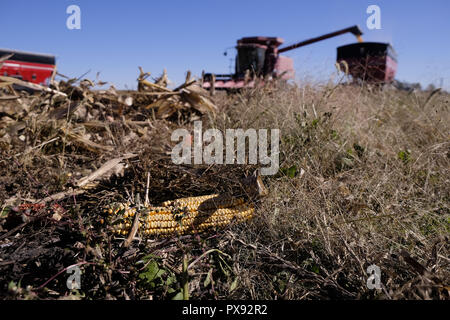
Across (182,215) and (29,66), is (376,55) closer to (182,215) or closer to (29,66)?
(29,66)

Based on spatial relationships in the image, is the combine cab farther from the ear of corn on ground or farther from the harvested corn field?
the ear of corn on ground

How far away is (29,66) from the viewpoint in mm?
10555

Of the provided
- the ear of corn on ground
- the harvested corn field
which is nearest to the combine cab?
the harvested corn field

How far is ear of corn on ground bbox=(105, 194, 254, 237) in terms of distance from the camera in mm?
1710

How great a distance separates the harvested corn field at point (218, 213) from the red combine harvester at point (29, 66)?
28.8ft

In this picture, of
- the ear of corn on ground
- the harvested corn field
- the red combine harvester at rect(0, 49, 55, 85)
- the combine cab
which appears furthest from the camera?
the combine cab

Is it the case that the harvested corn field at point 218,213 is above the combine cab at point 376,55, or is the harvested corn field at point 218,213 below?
below

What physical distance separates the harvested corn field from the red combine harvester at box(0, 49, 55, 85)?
879 centimetres

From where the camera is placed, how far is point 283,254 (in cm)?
164

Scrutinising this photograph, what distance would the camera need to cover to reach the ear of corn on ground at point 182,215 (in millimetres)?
1710

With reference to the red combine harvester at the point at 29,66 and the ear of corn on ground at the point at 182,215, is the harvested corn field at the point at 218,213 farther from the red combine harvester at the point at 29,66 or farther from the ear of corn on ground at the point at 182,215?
the red combine harvester at the point at 29,66

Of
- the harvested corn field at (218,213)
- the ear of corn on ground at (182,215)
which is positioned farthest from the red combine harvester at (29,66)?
the ear of corn on ground at (182,215)

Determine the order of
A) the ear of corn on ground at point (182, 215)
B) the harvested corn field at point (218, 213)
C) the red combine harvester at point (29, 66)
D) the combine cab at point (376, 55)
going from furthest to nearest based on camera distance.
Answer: the combine cab at point (376, 55) → the red combine harvester at point (29, 66) → the ear of corn on ground at point (182, 215) → the harvested corn field at point (218, 213)
